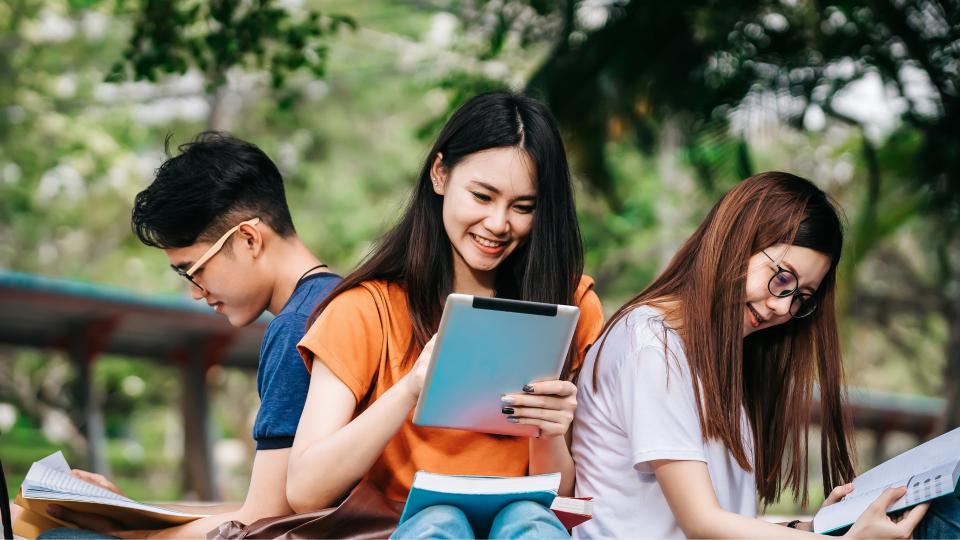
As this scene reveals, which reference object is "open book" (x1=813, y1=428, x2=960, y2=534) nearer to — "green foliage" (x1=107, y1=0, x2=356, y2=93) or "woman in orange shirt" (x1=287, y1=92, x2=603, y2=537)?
"woman in orange shirt" (x1=287, y1=92, x2=603, y2=537)

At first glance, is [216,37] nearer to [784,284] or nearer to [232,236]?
[232,236]

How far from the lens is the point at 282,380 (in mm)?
2607

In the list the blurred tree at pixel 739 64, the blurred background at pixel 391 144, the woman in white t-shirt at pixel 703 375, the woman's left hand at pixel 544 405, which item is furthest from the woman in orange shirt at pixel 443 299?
the blurred tree at pixel 739 64

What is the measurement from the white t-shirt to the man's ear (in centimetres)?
97

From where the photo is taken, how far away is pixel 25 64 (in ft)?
44.8

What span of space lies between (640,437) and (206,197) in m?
1.37

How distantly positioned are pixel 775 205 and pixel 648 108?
3753mm

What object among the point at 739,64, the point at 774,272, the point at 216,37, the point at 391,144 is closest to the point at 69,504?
the point at 774,272

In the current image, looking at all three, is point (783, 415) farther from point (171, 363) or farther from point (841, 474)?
point (171, 363)

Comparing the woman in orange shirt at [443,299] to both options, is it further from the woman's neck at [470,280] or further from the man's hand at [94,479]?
the man's hand at [94,479]

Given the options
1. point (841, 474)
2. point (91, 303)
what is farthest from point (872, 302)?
point (841, 474)

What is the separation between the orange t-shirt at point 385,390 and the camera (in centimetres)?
243

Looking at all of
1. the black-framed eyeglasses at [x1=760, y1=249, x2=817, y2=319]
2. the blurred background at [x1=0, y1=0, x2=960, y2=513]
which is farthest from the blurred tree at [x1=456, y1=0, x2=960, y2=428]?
the black-framed eyeglasses at [x1=760, y1=249, x2=817, y2=319]

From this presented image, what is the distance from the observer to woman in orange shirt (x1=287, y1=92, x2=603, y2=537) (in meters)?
2.29
